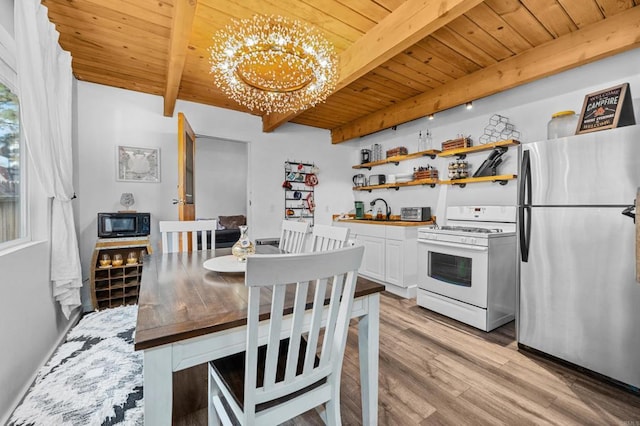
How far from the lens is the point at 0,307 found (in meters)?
1.41

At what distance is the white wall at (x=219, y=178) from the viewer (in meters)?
6.28

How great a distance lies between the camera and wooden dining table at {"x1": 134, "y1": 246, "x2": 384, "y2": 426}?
0.82m

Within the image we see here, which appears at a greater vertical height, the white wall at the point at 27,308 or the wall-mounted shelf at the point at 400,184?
the wall-mounted shelf at the point at 400,184

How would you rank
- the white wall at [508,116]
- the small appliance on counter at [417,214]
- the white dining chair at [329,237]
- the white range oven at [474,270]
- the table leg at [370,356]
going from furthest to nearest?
1. the small appliance on counter at [417,214]
2. the white range oven at [474,270]
3. the white wall at [508,116]
4. the white dining chair at [329,237]
5. the table leg at [370,356]

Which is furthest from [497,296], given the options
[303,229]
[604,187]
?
[303,229]

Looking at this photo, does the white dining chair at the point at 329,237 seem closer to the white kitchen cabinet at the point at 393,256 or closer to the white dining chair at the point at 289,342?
the white dining chair at the point at 289,342

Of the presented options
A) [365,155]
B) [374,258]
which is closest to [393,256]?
[374,258]

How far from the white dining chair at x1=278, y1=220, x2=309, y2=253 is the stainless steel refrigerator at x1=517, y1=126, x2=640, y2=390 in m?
1.69

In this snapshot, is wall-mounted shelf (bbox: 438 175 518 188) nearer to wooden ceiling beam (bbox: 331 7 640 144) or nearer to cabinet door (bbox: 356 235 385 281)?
wooden ceiling beam (bbox: 331 7 640 144)

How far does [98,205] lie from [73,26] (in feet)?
5.85

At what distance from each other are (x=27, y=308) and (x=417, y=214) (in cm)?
367

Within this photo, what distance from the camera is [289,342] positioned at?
2.84ft

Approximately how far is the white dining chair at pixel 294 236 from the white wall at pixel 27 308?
1608mm

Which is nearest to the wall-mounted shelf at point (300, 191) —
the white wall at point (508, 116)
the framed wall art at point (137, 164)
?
the white wall at point (508, 116)
